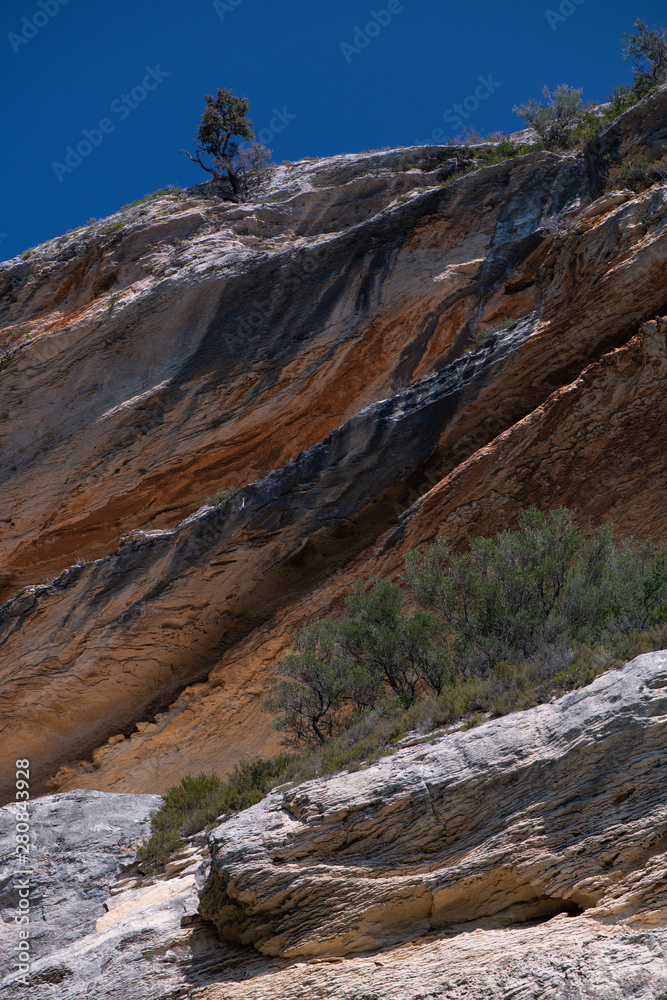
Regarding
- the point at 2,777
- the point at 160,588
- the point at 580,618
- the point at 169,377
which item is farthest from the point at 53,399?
the point at 580,618

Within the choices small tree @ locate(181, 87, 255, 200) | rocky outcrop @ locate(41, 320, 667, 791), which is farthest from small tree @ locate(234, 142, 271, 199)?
rocky outcrop @ locate(41, 320, 667, 791)

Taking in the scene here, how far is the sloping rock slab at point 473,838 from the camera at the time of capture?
5.83 metres

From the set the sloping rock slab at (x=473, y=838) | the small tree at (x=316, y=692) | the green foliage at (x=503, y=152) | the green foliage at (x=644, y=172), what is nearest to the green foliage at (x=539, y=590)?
the small tree at (x=316, y=692)

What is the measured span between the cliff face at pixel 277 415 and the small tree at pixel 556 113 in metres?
2.55

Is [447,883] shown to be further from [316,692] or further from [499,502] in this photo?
[499,502]

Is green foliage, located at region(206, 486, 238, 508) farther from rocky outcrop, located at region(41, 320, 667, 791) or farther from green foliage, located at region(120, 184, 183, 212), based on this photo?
green foliage, located at region(120, 184, 183, 212)

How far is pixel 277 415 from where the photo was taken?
1900 centimetres

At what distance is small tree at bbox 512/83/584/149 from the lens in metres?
21.9

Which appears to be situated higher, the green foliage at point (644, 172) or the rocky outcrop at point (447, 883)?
the green foliage at point (644, 172)

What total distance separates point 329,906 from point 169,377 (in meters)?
15.6

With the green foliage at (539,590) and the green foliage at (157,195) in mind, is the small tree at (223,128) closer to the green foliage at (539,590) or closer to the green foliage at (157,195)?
the green foliage at (157,195)

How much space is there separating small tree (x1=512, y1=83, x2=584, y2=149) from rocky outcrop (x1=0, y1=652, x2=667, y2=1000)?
19981 mm

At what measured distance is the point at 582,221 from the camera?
49.8 ft

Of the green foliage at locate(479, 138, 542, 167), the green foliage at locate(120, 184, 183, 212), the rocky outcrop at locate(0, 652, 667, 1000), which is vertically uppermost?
the green foliage at locate(120, 184, 183, 212)
